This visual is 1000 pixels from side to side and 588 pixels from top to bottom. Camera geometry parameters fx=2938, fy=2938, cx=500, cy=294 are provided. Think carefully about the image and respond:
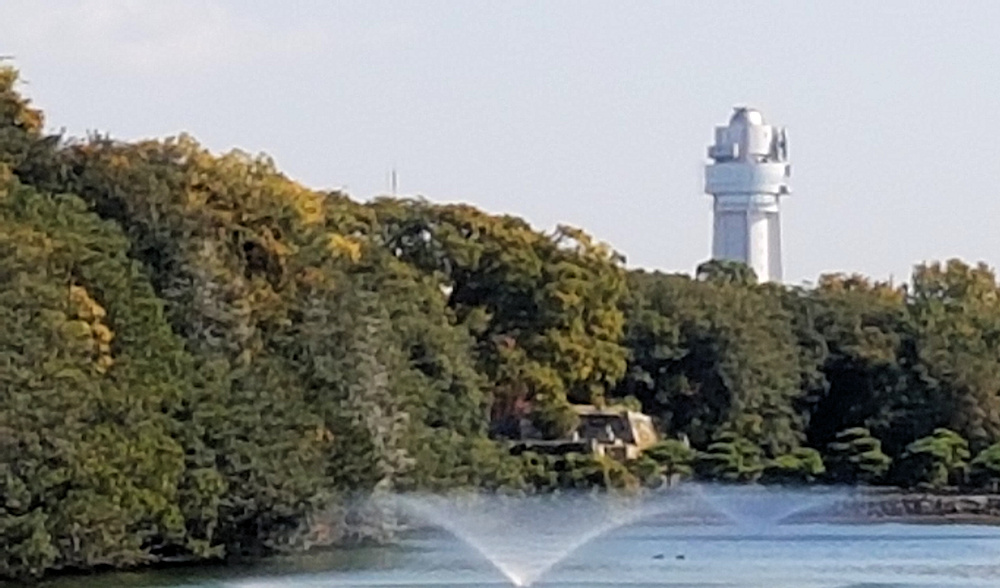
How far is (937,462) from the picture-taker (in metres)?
80.1

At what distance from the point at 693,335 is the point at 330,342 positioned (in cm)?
3201

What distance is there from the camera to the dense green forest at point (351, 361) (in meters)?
42.1

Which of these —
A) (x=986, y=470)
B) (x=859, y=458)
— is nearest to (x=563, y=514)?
(x=986, y=470)

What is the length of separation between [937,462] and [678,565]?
33.9m

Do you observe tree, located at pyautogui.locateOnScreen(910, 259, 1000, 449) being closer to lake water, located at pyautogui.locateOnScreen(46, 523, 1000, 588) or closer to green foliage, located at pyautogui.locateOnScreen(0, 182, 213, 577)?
lake water, located at pyautogui.locateOnScreen(46, 523, 1000, 588)

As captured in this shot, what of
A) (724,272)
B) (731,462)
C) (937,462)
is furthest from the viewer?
(724,272)

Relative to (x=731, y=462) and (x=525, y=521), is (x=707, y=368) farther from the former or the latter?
(x=525, y=521)

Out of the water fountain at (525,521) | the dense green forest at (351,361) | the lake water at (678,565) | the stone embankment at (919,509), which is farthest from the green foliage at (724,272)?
the lake water at (678,565)

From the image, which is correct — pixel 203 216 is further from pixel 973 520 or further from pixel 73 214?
pixel 973 520

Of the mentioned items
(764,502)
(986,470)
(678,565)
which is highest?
(986,470)

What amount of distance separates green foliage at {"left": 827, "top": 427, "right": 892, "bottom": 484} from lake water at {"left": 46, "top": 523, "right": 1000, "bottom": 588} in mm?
20002

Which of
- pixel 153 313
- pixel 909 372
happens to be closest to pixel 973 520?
pixel 909 372

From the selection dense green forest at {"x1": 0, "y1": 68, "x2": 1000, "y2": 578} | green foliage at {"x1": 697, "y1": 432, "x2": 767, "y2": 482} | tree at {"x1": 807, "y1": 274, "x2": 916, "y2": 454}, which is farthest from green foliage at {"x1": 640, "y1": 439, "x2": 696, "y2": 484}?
tree at {"x1": 807, "y1": 274, "x2": 916, "y2": 454}

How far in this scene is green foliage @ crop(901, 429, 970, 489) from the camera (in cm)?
8019
